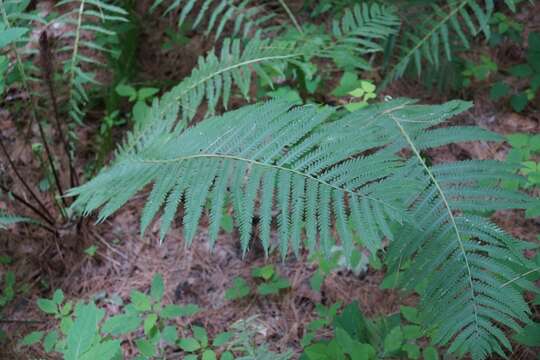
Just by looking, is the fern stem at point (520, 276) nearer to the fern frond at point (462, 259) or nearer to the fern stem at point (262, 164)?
the fern frond at point (462, 259)

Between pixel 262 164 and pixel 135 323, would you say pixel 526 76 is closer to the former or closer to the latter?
pixel 262 164

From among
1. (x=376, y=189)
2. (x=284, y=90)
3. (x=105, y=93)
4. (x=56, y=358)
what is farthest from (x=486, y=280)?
(x=105, y=93)

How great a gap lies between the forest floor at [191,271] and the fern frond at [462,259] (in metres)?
0.46

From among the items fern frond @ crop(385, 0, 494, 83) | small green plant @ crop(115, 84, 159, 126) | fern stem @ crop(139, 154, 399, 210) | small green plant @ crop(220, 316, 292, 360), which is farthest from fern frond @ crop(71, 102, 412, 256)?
fern frond @ crop(385, 0, 494, 83)

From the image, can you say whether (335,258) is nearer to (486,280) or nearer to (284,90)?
(486,280)

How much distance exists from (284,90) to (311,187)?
1151mm

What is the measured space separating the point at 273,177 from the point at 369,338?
736 mm

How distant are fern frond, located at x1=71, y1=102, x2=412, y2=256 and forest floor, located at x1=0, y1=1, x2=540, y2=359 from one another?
26.0 inches

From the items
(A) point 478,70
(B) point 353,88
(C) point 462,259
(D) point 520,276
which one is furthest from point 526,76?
(C) point 462,259

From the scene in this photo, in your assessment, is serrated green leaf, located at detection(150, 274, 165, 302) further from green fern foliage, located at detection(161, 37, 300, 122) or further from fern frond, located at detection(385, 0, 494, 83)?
fern frond, located at detection(385, 0, 494, 83)

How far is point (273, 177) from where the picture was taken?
1.33m

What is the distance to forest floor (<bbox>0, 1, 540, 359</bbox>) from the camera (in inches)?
78.1

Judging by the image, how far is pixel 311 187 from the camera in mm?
1296

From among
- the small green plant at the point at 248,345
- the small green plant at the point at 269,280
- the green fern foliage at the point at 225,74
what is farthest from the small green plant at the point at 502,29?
the small green plant at the point at 248,345
